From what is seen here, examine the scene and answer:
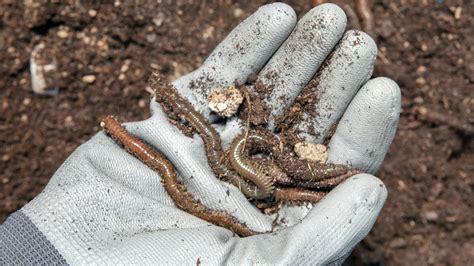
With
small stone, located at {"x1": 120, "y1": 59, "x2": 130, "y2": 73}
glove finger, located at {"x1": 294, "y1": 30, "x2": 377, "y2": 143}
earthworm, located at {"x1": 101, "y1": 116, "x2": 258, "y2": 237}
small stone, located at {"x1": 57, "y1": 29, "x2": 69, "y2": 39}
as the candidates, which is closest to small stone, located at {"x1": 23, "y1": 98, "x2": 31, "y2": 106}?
small stone, located at {"x1": 57, "y1": 29, "x2": 69, "y2": 39}

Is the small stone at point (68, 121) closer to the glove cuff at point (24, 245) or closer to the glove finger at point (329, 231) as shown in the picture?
the glove cuff at point (24, 245)

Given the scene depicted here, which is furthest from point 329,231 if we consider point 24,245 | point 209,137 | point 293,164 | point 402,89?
point 402,89

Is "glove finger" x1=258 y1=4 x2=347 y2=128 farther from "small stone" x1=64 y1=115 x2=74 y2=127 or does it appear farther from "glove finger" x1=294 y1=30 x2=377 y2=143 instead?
"small stone" x1=64 y1=115 x2=74 y2=127

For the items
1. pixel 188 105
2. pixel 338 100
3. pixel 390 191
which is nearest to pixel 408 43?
pixel 390 191

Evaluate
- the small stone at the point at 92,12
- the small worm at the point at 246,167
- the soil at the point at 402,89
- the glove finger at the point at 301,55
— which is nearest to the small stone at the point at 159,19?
the soil at the point at 402,89

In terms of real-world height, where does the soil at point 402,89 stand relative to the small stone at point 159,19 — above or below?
below
